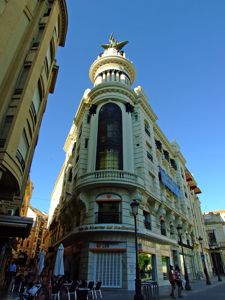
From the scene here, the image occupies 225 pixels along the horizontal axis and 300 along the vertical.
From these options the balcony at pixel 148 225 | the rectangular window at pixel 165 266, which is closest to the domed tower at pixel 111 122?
the balcony at pixel 148 225

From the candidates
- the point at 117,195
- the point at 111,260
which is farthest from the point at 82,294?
the point at 117,195

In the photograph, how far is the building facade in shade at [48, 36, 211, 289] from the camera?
1739 cm

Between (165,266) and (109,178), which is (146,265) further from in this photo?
(109,178)

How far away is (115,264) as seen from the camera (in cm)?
1698

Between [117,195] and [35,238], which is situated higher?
[35,238]

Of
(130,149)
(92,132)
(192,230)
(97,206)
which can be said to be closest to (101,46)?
(92,132)

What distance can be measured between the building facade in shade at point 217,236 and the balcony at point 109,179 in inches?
1628

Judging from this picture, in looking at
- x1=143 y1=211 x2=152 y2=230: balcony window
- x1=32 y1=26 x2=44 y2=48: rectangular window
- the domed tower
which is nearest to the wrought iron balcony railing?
the domed tower

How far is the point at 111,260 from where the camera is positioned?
1714 cm

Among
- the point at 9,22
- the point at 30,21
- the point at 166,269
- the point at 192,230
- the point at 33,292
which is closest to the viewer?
the point at 33,292

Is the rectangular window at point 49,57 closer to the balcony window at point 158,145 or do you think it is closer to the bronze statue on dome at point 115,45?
the balcony window at point 158,145

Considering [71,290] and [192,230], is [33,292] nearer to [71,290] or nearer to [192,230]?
[71,290]

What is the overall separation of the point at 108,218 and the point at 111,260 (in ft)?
10.5

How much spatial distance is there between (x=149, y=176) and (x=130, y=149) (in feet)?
13.0
